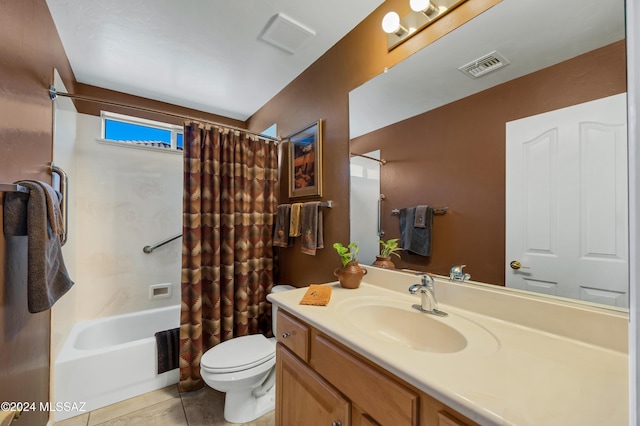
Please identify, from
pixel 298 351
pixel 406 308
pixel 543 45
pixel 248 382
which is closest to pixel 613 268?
pixel 406 308

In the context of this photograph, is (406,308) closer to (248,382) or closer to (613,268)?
(613,268)

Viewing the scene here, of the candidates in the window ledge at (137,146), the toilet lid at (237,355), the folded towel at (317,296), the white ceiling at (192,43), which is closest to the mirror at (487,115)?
the folded towel at (317,296)

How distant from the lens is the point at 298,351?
102 cm

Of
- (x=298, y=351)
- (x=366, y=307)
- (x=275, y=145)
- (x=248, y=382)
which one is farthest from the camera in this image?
(x=275, y=145)

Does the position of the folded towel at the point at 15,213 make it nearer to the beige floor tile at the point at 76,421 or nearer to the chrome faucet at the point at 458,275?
the beige floor tile at the point at 76,421

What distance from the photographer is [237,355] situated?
1.51 metres

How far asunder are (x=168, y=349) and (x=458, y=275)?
1970 mm

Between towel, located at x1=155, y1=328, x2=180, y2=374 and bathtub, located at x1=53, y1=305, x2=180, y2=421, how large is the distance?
31mm

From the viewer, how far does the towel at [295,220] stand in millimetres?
1915

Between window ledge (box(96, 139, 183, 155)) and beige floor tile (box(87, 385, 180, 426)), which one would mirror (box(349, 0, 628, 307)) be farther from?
window ledge (box(96, 139, 183, 155))

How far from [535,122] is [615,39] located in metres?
0.26

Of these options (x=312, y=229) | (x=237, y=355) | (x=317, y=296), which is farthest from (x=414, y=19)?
(x=237, y=355)

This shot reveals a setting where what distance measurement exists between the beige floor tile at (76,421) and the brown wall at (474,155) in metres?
2.07

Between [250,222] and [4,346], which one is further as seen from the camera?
[250,222]
